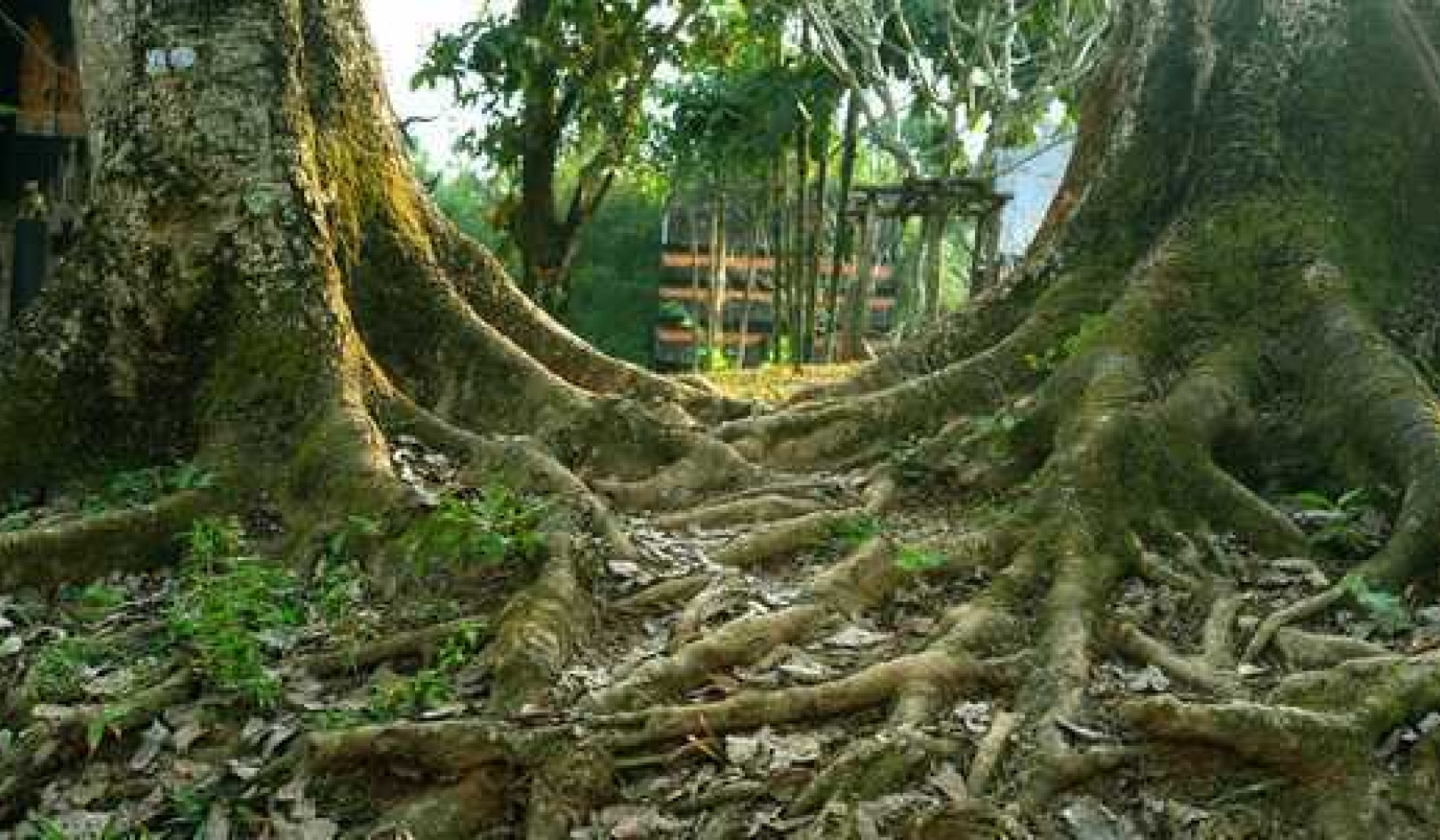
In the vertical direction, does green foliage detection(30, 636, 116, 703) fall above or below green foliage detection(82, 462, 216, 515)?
below

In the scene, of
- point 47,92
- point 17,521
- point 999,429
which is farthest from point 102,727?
point 47,92

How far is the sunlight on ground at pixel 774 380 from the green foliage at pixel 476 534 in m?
4.56

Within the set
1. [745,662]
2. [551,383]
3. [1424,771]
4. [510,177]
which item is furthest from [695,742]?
[510,177]

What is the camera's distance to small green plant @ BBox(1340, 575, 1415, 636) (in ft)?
14.6

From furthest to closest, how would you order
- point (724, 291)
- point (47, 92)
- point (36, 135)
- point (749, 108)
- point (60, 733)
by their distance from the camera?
1. point (724, 291)
2. point (749, 108)
3. point (47, 92)
4. point (36, 135)
5. point (60, 733)

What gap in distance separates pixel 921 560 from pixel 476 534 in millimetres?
1510

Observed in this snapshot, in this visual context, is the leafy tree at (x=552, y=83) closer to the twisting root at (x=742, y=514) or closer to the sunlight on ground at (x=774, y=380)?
the sunlight on ground at (x=774, y=380)

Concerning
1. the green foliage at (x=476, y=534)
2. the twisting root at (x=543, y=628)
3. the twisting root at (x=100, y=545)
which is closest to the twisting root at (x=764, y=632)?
the twisting root at (x=543, y=628)

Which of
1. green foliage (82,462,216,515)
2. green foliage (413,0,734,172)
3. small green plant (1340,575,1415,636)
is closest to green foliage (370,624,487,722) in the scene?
green foliage (82,462,216,515)

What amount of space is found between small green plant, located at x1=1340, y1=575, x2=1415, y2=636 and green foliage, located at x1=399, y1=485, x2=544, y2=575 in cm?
261

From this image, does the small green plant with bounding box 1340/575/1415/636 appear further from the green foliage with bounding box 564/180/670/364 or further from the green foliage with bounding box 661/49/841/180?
the green foliage with bounding box 564/180/670/364

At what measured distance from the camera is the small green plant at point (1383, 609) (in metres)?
4.46

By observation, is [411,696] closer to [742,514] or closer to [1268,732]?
[742,514]

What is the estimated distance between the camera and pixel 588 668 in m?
4.67
